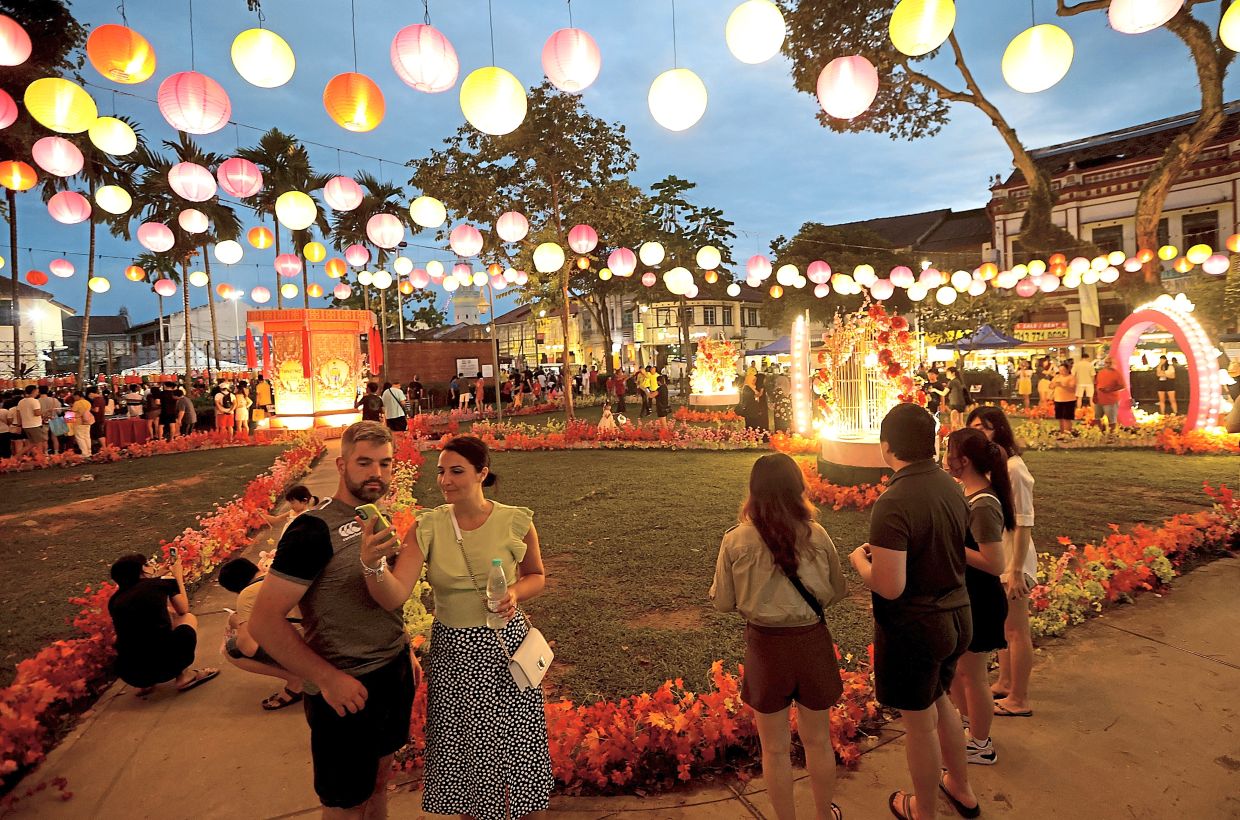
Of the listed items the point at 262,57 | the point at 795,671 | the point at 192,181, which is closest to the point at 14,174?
the point at 192,181

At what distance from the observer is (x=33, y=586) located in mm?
6746

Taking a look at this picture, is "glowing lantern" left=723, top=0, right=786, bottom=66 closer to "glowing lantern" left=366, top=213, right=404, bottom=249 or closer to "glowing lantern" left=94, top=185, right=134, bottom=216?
"glowing lantern" left=366, top=213, right=404, bottom=249

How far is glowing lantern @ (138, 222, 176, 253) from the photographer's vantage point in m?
11.7

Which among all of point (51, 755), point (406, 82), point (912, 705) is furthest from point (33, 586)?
point (912, 705)

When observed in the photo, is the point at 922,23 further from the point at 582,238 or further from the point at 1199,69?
the point at 1199,69

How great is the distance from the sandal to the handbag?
248 cm

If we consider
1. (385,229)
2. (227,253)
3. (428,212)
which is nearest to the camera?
(428,212)

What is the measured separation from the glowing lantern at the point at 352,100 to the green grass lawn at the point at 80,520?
5.21 m

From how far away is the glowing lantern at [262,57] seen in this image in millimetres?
5742

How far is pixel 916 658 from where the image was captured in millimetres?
2641

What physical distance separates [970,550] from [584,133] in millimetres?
16683

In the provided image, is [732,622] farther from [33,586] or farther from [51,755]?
[33,586]

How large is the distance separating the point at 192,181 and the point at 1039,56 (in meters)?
9.78

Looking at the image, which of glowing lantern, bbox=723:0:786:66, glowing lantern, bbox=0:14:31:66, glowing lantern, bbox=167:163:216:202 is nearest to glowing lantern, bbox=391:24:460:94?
glowing lantern, bbox=723:0:786:66
